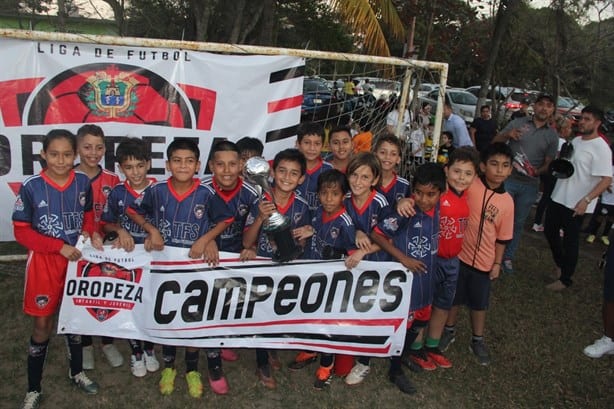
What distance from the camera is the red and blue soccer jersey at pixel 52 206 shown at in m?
2.78

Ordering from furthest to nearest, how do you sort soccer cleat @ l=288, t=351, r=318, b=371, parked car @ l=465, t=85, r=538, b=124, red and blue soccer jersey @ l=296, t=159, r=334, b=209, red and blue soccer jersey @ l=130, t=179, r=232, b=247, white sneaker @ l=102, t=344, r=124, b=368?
parked car @ l=465, t=85, r=538, b=124, red and blue soccer jersey @ l=296, t=159, r=334, b=209, soccer cleat @ l=288, t=351, r=318, b=371, white sneaker @ l=102, t=344, r=124, b=368, red and blue soccer jersey @ l=130, t=179, r=232, b=247

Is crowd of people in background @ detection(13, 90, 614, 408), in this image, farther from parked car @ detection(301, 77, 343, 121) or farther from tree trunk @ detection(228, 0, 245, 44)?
tree trunk @ detection(228, 0, 245, 44)

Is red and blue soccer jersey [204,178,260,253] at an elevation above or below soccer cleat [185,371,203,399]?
above

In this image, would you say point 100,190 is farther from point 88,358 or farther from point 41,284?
point 88,358

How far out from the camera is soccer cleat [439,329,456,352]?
3.84 metres

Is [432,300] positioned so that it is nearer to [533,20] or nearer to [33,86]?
[33,86]

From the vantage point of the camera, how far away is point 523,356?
3844mm

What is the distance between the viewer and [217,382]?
3197 mm

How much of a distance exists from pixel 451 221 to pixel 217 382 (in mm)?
1921

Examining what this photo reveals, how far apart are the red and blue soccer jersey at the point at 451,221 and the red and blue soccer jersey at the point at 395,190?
0.26m

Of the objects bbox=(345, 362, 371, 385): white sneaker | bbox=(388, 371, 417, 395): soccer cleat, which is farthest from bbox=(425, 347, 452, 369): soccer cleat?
bbox=(345, 362, 371, 385): white sneaker

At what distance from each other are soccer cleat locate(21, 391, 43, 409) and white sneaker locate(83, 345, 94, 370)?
1.30 feet

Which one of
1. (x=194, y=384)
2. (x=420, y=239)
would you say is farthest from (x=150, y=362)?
(x=420, y=239)

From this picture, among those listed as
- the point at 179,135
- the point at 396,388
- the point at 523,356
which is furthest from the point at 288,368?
the point at 179,135
